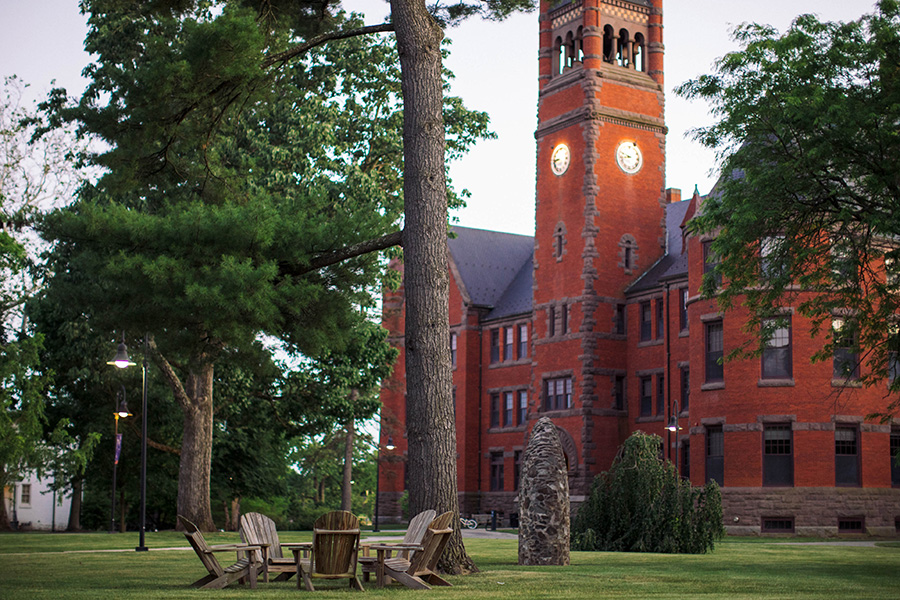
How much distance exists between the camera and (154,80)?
16234 millimetres

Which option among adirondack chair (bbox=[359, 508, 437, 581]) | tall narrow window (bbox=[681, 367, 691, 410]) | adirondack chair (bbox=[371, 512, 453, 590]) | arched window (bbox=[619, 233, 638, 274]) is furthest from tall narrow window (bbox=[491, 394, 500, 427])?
adirondack chair (bbox=[371, 512, 453, 590])

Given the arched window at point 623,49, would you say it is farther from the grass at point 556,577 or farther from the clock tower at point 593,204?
the grass at point 556,577

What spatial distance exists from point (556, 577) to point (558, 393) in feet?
119

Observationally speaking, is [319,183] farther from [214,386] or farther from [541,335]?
[541,335]

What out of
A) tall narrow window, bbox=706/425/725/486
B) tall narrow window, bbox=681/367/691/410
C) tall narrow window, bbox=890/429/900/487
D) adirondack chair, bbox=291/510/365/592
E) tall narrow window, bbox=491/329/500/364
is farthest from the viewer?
tall narrow window, bbox=491/329/500/364

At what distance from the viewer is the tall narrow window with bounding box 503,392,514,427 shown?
191 feet

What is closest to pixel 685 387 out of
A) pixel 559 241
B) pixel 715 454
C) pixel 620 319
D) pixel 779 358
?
pixel 715 454

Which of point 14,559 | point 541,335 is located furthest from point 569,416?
point 14,559

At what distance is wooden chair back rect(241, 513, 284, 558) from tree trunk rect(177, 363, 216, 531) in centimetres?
1801

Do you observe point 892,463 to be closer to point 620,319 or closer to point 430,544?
point 620,319

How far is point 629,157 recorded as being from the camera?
51.6m

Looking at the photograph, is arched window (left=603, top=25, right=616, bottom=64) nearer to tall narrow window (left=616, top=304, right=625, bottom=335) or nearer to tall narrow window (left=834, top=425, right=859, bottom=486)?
tall narrow window (left=616, top=304, right=625, bottom=335)

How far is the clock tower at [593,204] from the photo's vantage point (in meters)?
50.3

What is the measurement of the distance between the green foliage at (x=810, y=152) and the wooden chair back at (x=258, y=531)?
36.0ft
